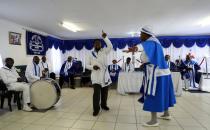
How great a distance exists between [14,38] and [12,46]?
0.98 feet

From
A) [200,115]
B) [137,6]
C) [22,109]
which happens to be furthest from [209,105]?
[22,109]

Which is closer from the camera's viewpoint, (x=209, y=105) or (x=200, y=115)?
(x=200, y=115)

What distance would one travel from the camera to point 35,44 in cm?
718

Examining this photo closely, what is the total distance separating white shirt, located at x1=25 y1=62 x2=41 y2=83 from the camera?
4.68 metres

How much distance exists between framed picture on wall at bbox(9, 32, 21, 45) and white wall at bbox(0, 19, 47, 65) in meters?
0.11

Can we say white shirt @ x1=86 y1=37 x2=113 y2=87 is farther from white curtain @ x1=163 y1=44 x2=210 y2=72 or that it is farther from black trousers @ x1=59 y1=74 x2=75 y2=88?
white curtain @ x1=163 y1=44 x2=210 y2=72

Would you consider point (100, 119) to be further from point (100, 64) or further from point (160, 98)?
point (160, 98)

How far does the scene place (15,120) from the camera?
10.8 ft

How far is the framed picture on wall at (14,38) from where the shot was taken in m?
5.79

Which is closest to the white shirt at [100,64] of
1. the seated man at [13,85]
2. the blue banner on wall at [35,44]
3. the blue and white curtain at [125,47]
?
the seated man at [13,85]

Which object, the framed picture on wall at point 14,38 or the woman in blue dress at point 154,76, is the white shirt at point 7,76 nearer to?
the framed picture on wall at point 14,38

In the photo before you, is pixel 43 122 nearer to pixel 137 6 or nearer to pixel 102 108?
pixel 102 108

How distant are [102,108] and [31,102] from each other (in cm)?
167

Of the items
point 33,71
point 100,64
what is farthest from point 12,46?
point 100,64
